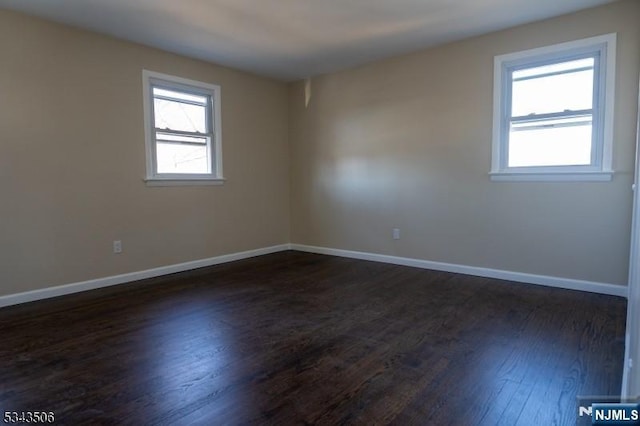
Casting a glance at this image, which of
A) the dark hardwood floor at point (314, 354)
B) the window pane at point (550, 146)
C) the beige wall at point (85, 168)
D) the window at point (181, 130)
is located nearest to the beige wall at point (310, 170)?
the beige wall at point (85, 168)

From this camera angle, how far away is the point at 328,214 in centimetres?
540

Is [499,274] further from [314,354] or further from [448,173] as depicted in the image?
[314,354]

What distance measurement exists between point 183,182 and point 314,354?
9.92 feet

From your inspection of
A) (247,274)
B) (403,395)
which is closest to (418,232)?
(247,274)

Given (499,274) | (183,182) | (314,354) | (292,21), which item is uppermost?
(292,21)

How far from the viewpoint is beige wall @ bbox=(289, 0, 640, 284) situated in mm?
3277

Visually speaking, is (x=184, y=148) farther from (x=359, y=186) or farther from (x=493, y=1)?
(x=493, y=1)

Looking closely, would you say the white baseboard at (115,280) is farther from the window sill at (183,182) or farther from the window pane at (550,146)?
the window pane at (550,146)

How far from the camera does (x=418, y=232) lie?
4.49m

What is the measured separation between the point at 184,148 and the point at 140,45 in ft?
3.93

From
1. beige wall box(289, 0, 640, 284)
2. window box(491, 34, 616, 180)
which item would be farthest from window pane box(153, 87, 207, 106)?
window box(491, 34, 616, 180)

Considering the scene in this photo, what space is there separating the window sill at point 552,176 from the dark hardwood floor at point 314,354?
1067mm

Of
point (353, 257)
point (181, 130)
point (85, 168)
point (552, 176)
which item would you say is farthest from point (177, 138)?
point (552, 176)

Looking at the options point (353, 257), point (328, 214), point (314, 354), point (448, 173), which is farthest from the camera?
point (328, 214)
